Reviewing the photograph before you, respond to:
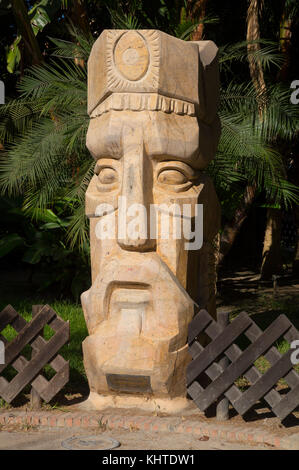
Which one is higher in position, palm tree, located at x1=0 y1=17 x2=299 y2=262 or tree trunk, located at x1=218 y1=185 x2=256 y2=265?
palm tree, located at x1=0 y1=17 x2=299 y2=262

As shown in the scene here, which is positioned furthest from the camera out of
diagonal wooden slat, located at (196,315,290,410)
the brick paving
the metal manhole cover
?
diagonal wooden slat, located at (196,315,290,410)

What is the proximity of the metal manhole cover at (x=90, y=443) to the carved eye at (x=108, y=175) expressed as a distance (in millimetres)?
1852

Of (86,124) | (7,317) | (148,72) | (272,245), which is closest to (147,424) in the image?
(7,317)

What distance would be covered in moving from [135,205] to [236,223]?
219 inches

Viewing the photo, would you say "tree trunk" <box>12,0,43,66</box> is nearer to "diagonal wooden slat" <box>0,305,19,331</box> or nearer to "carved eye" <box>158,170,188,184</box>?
"carved eye" <box>158,170,188,184</box>

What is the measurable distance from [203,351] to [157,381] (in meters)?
0.41

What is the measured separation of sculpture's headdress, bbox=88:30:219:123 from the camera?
4773mm

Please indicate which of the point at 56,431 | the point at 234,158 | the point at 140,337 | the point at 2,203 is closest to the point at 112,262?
the point at 140,337

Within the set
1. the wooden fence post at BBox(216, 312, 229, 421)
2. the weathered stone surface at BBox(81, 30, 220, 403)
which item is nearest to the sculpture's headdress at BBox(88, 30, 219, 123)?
the weathered stone surface at BBox(81, 30, 220, 403)

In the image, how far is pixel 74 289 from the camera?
9859 mm

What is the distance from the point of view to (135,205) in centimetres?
473

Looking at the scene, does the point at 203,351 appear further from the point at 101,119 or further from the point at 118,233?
the point at 101,119

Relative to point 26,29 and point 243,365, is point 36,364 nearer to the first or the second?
point 243,365
